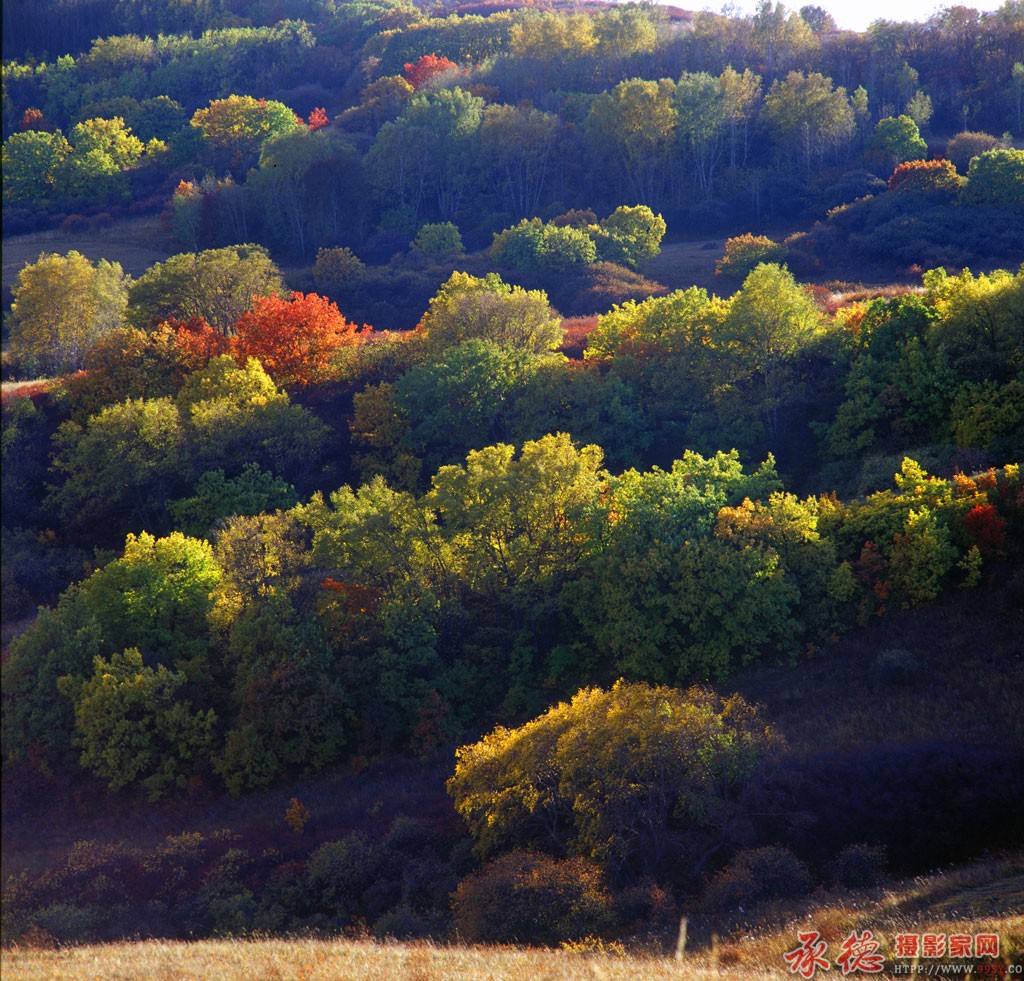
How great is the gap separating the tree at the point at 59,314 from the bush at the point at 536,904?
186ft

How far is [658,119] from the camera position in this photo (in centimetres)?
9794

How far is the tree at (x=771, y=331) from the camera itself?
161 ft

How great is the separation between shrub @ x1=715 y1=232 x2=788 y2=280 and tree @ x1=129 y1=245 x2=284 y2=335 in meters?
37.7

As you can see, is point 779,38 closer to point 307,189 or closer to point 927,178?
point 927,178

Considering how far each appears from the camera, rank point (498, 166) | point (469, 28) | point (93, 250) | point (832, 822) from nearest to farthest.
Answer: point (832, 822), point (93, 250), point (498, 166), point (469, 28)

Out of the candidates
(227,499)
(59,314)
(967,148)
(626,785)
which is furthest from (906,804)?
(967,148)

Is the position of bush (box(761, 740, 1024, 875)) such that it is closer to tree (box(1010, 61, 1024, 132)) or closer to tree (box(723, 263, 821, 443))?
tree (box(723, 263, 821, 443))

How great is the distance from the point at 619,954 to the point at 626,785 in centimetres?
551

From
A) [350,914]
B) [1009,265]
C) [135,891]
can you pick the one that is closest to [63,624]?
[135,891]

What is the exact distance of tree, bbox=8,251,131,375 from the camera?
65.8 meters

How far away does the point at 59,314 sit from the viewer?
6675 centimetres

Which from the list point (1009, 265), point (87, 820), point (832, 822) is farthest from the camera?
point (1009, 265)

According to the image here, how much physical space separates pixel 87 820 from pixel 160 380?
34.2m

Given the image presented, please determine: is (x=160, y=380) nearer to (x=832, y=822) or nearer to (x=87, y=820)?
(x=87, y=820)
